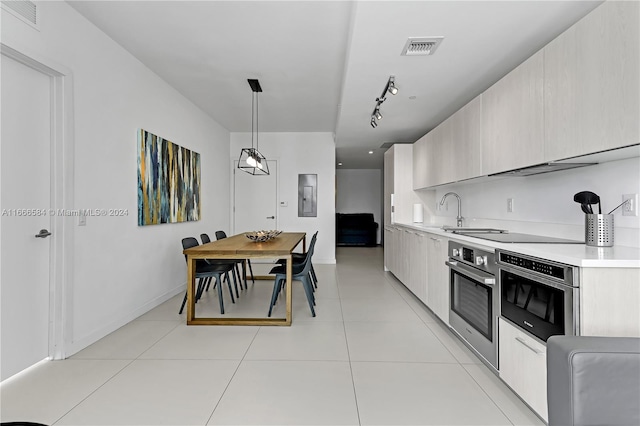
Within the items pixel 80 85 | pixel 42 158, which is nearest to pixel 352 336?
pixel 42 158

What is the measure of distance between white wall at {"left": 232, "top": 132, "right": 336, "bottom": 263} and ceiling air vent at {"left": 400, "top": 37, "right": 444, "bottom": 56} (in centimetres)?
405

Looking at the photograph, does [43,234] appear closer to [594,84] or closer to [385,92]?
[385,92]

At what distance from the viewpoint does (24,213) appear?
222 centimetres

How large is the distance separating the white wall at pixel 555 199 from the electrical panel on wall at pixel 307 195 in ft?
10.6

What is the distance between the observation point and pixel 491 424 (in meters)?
1.67

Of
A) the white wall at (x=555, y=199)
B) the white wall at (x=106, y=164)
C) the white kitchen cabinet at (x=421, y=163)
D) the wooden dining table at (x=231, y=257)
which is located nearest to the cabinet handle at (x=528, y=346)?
the white wall at (x=555, y=199)

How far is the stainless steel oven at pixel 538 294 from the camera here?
1485 mm

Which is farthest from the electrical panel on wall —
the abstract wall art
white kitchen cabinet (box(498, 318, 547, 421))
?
white kitchen cabinet (box(498, 318, 547, 421))

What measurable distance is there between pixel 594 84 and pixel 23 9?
3.43 meters

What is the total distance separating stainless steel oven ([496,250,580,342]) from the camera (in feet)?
4.87

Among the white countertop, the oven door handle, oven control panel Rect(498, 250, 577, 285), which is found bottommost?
the oven door handle

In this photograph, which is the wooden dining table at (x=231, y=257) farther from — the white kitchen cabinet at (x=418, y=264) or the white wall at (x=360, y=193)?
the white wall at (x=360, y=193)

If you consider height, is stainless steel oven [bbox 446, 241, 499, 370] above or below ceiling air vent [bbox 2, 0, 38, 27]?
below

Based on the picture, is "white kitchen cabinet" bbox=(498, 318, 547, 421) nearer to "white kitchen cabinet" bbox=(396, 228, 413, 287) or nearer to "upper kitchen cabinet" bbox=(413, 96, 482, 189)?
"upper kitchen cabinet" bbox=(413, 96, 482, 189)
